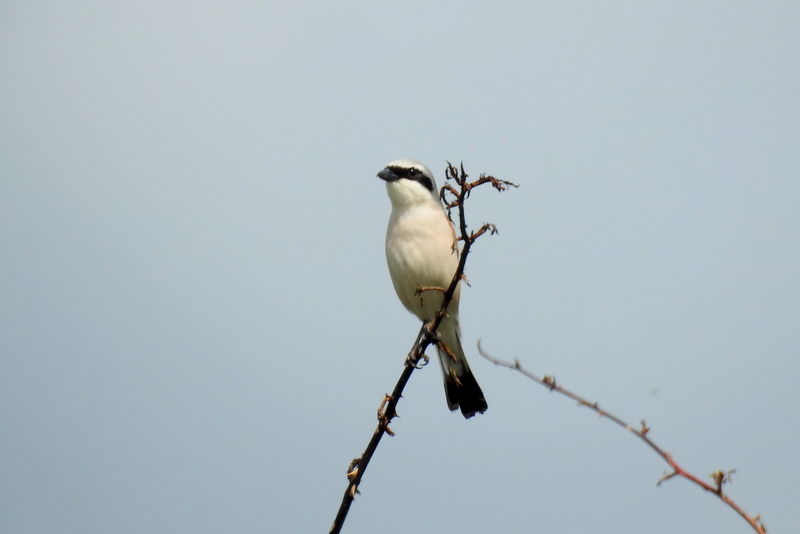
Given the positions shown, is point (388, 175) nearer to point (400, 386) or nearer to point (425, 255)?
point (425, 255)

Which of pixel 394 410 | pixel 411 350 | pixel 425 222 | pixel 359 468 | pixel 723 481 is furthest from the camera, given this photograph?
pixel 425 222

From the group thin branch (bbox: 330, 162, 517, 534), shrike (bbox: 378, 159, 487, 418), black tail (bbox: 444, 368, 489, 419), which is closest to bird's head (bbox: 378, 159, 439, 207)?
shrike (bbox: 378, 159, 487, 418)

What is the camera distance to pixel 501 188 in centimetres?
303

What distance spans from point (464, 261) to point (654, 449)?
3.44 ft

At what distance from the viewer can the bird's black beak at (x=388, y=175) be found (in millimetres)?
5965

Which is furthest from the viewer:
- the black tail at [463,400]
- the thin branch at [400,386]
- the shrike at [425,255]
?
the black tail at [463,400]

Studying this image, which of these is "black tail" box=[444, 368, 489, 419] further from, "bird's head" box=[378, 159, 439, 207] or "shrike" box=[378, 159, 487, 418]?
"bird's head" box=[378, 159, 439, 207]

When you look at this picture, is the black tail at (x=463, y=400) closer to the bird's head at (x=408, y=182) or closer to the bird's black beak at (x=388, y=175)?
the bird's head at (x=408, y=182)

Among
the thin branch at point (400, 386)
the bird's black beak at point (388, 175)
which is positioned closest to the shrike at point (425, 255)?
the bird's black beak at point (388, 175)

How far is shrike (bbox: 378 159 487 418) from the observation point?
218 inches

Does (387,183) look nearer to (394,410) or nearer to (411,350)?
(411,350)

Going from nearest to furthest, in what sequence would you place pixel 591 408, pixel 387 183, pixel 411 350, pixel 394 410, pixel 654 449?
1. pixel 654 449
2. pixel 591 408
3. pixel 394 410
4. pixel 411 350
5. pixel 387 183

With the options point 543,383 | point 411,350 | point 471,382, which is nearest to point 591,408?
point 543,383

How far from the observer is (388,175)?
5984 millimetres
